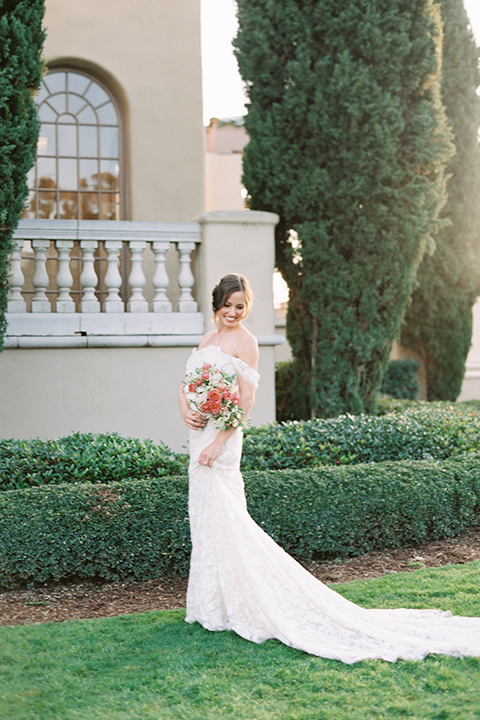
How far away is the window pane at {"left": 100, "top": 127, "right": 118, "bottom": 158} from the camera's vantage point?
955 centimetres

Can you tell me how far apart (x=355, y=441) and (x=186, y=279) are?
8.23 feet

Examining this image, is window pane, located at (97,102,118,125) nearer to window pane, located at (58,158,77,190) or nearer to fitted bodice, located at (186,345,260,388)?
window pane, located at (58,158,77,190)

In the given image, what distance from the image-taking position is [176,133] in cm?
949

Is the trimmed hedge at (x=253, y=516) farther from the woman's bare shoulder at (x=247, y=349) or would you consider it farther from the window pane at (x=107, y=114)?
the window pane at (x=107, y=114)

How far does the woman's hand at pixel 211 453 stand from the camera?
4148 millimetres

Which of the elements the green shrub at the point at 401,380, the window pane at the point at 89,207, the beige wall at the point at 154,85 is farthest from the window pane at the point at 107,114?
the green shrub at the point at 401,380

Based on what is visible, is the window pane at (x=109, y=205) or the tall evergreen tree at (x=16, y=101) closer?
the tall evergreen tree at (x=16, y=101)

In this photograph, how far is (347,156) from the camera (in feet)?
25.8

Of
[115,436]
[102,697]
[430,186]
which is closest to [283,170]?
[430,186]

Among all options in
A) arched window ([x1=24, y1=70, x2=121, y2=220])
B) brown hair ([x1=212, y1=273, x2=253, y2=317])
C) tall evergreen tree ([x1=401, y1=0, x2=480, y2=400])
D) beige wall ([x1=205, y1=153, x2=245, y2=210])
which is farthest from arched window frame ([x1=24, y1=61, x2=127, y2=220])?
brown hair ([x1=212, y1=273, x2=253, y2=317])

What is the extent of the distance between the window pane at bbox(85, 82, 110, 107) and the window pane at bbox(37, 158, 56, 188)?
0.97 metres

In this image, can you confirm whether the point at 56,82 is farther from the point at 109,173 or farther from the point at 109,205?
the point at 109,205

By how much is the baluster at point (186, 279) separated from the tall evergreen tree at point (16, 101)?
1897 millimetres

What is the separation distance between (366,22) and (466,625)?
6.44 m
